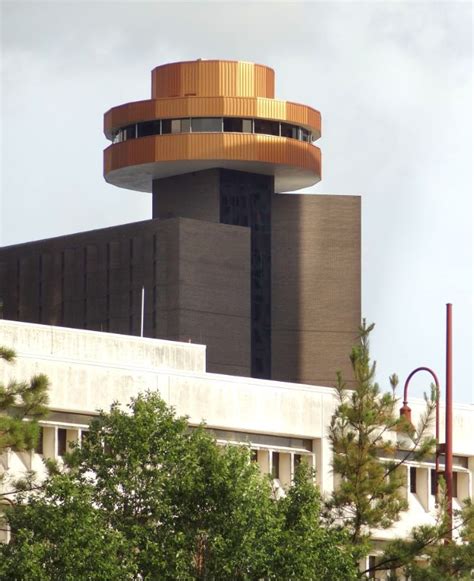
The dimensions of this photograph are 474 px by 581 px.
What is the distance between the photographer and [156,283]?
327ft

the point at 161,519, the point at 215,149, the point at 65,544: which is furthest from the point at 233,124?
the point at 65,544

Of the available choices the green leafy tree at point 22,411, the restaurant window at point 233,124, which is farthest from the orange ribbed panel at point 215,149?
the green leafy tree at point 22,411

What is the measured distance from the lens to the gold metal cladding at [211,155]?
4109 inches

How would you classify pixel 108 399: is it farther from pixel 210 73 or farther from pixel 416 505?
pixel 210 73

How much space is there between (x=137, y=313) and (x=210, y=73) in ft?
44.0

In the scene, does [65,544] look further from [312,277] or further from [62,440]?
[312,277]

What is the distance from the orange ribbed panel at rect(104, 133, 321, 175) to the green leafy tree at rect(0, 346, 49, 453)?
189ft

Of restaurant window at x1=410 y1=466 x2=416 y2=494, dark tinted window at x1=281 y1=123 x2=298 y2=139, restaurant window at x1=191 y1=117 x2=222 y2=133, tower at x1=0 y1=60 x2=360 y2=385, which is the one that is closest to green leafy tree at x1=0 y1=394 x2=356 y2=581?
restaurant window at x1=410 y1=466 x2=416 y2=494

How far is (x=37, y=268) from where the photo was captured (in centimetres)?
10562

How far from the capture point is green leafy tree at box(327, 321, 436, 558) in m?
52.0

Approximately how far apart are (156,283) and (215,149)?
8.72 m

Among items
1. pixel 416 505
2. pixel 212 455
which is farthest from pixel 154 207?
pixel 212 455

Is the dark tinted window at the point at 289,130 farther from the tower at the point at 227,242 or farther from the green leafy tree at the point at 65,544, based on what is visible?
the green leafy tree at the point at 65,544

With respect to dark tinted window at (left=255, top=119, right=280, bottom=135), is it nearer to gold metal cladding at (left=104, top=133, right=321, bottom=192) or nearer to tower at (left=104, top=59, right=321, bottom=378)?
tower at (left=104, top=59, right=321, bottom=378)
